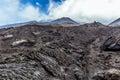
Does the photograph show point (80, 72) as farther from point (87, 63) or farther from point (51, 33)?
point (51, 33)

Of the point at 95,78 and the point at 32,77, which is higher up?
the point at 32,77

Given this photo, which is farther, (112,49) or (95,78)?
(112,49)

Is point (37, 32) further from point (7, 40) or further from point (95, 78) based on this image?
point (95, 78)

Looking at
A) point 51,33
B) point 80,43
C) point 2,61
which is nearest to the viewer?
point 2,61

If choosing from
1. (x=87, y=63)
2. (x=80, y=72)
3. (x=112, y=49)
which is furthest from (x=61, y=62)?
(x=112, y=49)

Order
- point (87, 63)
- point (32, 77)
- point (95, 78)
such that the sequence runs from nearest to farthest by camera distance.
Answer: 1. point (32, 77)
2. point (95, 78)
3. point (87, 63)

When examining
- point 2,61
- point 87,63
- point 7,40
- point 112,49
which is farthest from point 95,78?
point 7,40
